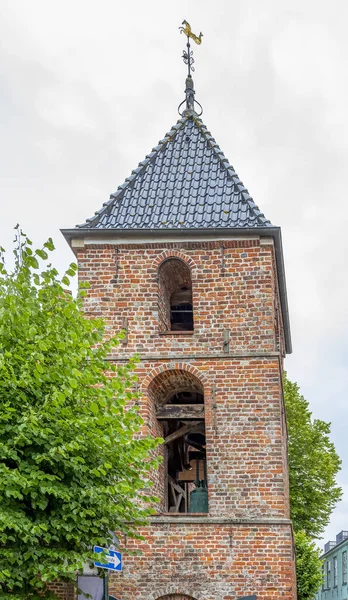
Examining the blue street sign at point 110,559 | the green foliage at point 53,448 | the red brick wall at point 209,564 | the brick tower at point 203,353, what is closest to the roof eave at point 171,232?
the brick tower at point 203,353

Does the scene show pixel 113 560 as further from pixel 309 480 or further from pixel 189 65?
pixel 309 480

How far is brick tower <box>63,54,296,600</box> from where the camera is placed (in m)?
16.4

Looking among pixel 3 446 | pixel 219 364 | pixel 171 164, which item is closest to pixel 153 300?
pixel 219 364

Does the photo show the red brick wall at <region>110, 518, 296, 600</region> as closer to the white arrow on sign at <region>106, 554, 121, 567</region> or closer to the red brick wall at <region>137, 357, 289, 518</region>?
the red brick wall at <region>137, 357, 289, 518</region>

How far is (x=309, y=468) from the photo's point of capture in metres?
32.3

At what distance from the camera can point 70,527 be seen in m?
13.2

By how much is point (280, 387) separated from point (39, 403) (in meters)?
5.35

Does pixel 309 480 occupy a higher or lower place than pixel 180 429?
higher

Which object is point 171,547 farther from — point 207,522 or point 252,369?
point 252,369

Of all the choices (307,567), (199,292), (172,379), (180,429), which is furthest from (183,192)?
(307,567)

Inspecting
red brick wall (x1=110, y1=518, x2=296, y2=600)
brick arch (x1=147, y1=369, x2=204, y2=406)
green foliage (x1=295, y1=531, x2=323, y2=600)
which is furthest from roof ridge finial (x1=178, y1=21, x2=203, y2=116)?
green foliage (x1=295, y1=531, x2=323, y2=600)

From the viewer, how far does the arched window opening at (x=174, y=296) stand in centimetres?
1845

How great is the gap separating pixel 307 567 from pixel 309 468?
3.23m

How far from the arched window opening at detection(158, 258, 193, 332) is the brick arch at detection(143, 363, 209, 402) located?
2.83 feet
